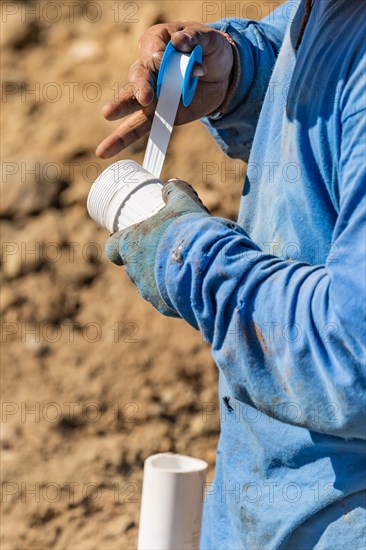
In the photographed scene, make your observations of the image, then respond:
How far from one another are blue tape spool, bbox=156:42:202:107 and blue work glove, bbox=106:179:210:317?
290mm

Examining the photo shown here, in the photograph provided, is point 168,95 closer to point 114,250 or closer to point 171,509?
point 114,250

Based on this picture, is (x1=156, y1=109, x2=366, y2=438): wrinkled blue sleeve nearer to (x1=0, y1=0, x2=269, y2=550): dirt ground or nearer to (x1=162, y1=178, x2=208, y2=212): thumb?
(x1=162, y1=178, x2=208, y2=212): thumb

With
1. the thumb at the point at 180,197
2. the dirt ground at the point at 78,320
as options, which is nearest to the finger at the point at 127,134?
the thumb at the point at 180,197

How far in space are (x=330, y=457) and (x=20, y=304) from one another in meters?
2.72

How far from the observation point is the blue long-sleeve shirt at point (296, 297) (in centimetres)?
127

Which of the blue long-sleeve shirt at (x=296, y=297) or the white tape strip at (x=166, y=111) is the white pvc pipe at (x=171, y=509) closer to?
the blue long-sleeve shirt at (x=296, y=297)

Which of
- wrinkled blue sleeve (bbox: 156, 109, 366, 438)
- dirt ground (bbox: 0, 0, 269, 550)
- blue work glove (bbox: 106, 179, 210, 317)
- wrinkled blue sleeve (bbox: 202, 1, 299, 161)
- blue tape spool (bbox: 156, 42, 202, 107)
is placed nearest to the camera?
wrinkled blue sleeve (bbox: 156, 109, 366, 438)

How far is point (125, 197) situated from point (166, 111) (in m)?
0.25

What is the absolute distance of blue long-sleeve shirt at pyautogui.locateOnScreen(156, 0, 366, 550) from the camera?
4.17 feet

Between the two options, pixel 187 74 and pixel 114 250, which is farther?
Answer: pixel 187 74

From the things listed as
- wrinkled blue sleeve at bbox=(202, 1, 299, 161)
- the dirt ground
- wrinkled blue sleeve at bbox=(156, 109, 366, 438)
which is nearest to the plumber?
wrinkled blue sleeve at bbox=(156, 109, 366, 438)

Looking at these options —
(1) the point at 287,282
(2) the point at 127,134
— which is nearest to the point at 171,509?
(1) the point at 287,282

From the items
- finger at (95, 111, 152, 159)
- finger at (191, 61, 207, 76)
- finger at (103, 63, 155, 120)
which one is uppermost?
finger at (191, 61, 207, 76)

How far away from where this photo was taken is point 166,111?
1773mm
